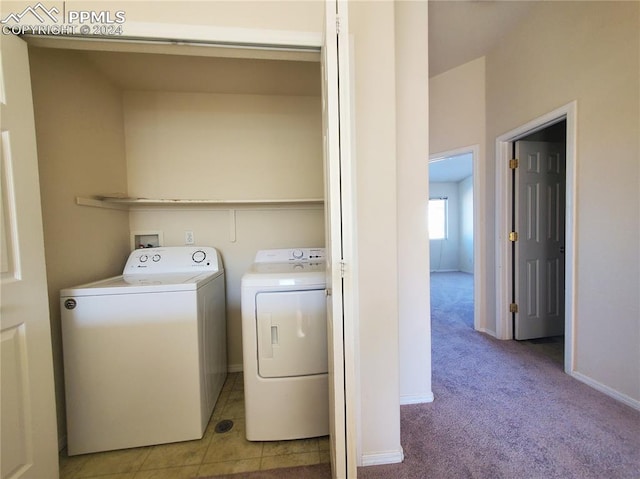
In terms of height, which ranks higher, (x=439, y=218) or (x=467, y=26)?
(x=467, y=26)

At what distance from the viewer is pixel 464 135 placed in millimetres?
2654

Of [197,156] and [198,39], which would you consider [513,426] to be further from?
[197,156]

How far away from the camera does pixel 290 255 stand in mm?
1950

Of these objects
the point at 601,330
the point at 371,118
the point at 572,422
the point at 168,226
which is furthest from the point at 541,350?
the point at 168,226

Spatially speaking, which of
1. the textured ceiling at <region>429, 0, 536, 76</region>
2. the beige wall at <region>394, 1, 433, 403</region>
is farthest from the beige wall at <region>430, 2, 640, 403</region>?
the beige wall at <region>394, 1, 433, 403</region>

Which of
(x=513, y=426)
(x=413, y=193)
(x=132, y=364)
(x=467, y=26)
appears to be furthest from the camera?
(x=467, y=26)

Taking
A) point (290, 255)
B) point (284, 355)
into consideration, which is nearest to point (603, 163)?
point (290, 255)

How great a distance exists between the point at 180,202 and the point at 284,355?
1287mm

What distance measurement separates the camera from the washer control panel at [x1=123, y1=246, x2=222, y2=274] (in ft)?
5.87

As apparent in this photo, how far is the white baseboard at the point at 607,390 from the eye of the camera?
1535mm

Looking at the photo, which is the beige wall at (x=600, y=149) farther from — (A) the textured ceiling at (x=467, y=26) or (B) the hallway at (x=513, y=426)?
(B) the hallway at (x=513, y=426)

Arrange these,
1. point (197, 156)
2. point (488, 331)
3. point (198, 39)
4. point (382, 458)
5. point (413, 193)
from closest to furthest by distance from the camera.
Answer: point (198, 39), point (382, 458), point (413, 193), point (197, 156), point (488, 331)

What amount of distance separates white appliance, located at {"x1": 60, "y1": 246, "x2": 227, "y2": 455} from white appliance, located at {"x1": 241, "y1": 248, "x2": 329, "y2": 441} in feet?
1.01

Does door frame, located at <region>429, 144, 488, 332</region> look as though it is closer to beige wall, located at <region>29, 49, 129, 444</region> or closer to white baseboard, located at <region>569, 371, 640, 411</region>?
white baseboard, located at <region>569, 371, 640, 411</region>
